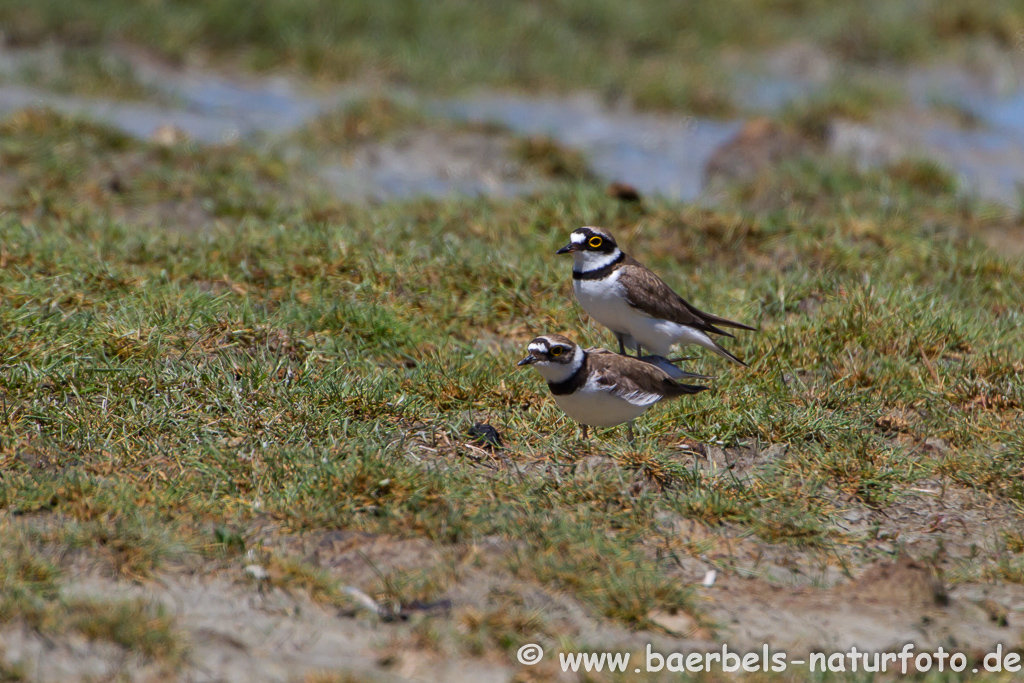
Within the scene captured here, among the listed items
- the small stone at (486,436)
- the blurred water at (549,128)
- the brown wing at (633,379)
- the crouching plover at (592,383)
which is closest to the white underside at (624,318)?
the brown wing at (633,379)

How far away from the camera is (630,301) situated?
19.1ft

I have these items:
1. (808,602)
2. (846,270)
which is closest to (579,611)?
(808,602)

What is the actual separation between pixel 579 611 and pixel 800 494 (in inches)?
57.2

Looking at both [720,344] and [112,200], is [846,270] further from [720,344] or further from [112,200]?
[112,200]

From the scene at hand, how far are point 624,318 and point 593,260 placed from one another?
366 millimetres

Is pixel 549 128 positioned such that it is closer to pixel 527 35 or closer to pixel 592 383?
pixel 527 35

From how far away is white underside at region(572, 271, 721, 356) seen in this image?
19.1ft

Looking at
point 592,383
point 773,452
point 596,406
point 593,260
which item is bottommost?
point 773,452

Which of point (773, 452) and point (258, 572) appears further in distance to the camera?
point (773, 452)

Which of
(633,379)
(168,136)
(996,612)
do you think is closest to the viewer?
(996,612)

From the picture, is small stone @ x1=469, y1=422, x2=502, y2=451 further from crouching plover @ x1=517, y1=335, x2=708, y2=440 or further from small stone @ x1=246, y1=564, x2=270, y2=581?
small stone @ x1=246, y1=564, x2=270, y2=581

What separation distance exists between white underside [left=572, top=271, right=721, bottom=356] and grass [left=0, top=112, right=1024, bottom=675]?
0.36m

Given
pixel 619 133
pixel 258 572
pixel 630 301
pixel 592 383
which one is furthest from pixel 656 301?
pixel 619 133

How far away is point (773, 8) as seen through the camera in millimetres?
15375
